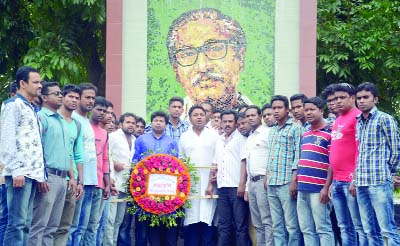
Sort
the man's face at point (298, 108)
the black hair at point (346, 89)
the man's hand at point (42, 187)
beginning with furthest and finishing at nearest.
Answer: the man's face at point (298, 108), the black hair at point (346, 89), the man's hand at point (42, 187)

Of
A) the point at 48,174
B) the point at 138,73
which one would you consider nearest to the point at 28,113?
the point at 48,174

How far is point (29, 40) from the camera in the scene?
16.8 metres

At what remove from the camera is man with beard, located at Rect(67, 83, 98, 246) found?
30.7 ft

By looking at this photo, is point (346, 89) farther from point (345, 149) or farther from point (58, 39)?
point (58, 39)

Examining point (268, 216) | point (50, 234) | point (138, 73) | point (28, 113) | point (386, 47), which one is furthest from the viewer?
point (386, 47)

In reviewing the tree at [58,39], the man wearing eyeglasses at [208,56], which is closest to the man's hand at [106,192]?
the man wearing eyeglasses at [208,56]

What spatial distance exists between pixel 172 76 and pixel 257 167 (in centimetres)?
449

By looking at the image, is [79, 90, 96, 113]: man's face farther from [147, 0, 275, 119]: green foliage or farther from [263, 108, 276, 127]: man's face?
[147, 0, 275, 119]: green foliage

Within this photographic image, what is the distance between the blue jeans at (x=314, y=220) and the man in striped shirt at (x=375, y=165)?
860mm

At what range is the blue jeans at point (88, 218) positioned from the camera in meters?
9.41

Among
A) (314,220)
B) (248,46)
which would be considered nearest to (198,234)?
(314,220)

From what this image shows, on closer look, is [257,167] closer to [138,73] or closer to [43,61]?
[138,73]

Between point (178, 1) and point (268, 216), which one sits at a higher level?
point (178, 1)

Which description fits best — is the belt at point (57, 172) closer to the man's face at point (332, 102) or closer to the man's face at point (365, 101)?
the man's face at point (332, 102)
